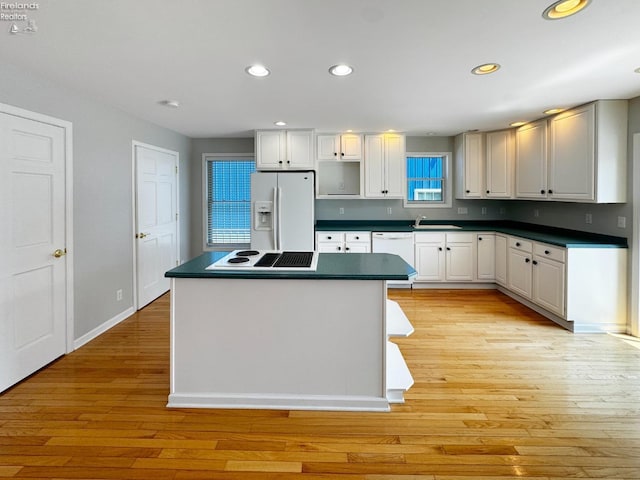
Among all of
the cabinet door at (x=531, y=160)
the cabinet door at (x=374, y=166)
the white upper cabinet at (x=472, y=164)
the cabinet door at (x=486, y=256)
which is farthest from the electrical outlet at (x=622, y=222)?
the cabinet door at (x=374, y=166)

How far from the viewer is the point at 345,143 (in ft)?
17.7

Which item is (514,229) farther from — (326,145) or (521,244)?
(326,145)

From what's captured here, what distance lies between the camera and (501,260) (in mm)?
5160

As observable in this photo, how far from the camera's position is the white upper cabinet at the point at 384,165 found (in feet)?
17.9

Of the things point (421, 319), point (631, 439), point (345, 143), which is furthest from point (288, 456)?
point (345, 143)

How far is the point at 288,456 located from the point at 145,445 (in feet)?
2.48

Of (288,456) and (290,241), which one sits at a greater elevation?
(290,241)

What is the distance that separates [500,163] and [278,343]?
4314 mm

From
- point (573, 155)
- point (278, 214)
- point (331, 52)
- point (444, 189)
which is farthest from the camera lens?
point (444, 189)

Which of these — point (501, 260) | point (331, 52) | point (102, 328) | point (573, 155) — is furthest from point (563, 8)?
point (102, 328)

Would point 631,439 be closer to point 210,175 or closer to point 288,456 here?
point 288,456

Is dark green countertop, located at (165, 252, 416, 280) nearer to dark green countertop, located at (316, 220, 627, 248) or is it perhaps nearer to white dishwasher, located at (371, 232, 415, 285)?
dark green countertop, located at (316, 220, 627, 248)

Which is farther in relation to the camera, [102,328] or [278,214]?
[278,214]

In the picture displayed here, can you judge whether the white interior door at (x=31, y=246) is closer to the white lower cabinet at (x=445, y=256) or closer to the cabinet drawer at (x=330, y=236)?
the cabinet drawer at (x=330, y=236)
